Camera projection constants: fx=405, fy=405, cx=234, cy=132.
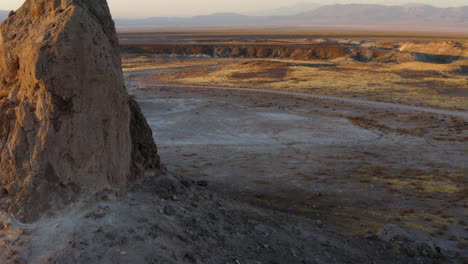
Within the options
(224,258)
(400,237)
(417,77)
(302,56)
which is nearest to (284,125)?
(400,237)

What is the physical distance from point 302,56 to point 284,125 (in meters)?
67.3

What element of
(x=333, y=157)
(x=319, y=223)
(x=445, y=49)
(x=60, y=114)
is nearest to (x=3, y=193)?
(x=60, y=114)

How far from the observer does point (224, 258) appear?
7684 millimetres

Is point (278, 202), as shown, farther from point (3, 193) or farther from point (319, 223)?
point (3, 193)

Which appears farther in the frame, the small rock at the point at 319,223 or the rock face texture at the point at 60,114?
the small rock at the point at 319,223

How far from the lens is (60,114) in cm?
764

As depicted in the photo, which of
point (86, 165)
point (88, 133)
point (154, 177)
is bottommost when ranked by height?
point (154, 177)

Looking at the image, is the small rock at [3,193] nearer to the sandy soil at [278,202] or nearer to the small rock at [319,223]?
the sandy soil at [278,202]

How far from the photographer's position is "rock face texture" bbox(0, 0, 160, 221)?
742 centimetres

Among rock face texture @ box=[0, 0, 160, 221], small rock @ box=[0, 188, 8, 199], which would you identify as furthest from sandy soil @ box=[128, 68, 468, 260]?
small rock @ box=[0, 188, 8, 199]

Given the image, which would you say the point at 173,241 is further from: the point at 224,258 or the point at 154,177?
the point at 154,177

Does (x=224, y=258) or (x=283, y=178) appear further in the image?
(x=283, y=178)

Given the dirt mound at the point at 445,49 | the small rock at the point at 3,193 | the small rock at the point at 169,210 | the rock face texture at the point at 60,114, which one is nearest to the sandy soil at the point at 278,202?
the small rock at the point at 169,210

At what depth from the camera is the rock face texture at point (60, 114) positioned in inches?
292
